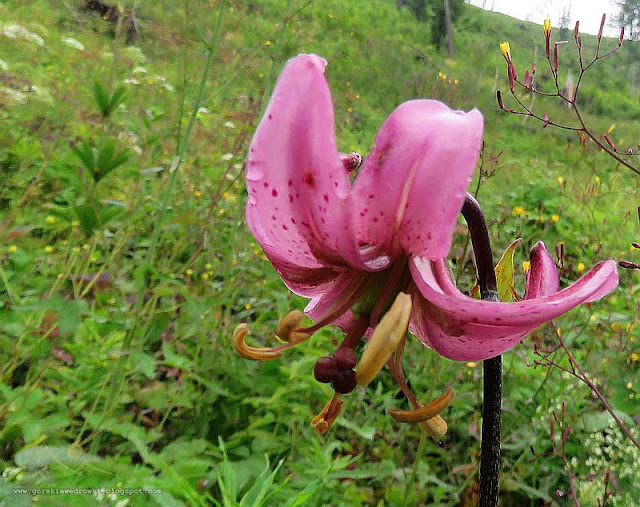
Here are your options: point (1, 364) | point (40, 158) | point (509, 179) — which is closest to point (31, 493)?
point (1, 364)

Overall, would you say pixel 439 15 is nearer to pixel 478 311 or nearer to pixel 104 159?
pixel 104 159

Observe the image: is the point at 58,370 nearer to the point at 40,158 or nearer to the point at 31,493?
the point at 31,493

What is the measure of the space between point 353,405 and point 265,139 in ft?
3.61

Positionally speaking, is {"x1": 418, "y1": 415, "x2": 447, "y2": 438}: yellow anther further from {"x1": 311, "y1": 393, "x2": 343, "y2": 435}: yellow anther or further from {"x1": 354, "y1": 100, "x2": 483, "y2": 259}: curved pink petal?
{"x1": 354, "y1": 100, "x2": 483, "y2": 259}: curved pink petal

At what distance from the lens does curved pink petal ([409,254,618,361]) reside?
39 centimetres

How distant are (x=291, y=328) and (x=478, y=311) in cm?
16

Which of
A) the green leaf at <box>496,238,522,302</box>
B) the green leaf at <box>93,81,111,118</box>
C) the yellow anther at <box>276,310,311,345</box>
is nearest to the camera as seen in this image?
the yellow anther at <box>276,310,311,345</box>

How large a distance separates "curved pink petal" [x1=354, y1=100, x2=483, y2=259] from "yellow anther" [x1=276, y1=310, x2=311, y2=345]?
0.12m

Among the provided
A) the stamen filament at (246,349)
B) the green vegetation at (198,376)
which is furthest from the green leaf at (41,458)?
the stamen filament at (246,349)

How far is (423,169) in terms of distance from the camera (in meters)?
0.36

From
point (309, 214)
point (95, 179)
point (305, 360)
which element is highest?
point (309, 214)

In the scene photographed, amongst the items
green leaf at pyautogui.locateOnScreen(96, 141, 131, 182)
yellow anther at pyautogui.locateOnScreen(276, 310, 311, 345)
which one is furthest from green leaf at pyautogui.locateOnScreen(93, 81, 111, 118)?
yellow anther at pyautogui.locateOnScreen(276, 310, 311, 345)

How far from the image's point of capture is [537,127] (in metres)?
9.34

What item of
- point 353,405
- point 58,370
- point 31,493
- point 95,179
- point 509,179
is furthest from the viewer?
point 509,179
